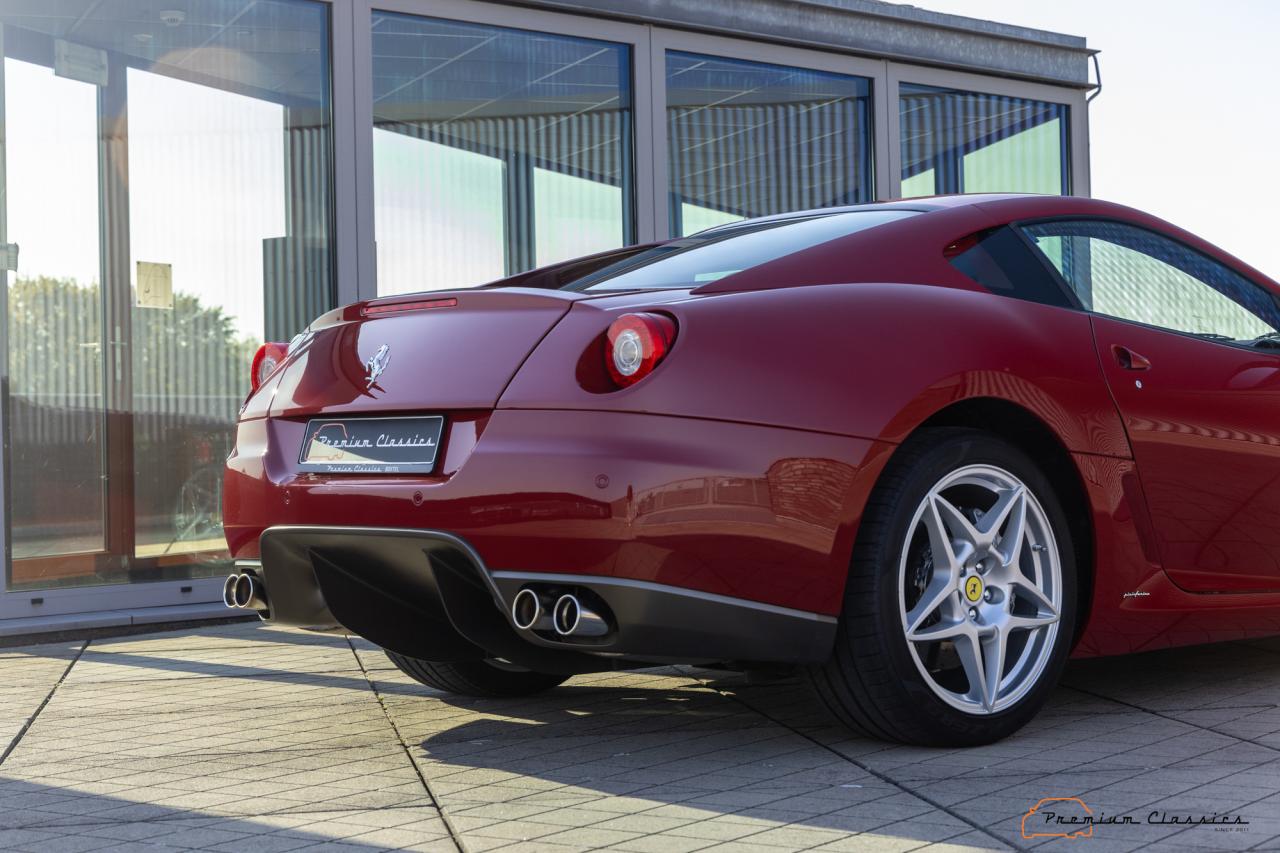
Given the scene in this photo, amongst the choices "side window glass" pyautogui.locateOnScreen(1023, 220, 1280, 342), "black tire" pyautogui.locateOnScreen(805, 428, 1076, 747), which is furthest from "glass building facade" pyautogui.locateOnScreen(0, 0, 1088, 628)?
"black tire" pyautogui.locateOnScreen(805, 428, 1076, 747)

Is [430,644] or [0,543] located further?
[0,543]

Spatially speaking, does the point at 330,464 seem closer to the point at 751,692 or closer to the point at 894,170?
the point at 751,692

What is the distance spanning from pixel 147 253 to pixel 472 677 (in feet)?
11.8

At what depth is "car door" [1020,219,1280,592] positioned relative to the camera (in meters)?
3.91

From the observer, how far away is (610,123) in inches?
334


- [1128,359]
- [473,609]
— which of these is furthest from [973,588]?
[473,609]

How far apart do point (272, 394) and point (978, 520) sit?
1.79 metres

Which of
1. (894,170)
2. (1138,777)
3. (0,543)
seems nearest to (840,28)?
(894,170)

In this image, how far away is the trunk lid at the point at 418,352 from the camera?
10.8ft

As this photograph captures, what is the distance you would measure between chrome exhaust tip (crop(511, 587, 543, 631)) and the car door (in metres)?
1.66

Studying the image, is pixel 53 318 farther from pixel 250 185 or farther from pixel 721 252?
pixel 721 252

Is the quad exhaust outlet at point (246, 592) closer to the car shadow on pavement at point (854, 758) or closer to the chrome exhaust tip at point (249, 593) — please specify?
the chrome exhaust tip at point (249, 593)

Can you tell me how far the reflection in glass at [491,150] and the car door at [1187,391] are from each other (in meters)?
4.23

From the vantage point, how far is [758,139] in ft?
29.8
